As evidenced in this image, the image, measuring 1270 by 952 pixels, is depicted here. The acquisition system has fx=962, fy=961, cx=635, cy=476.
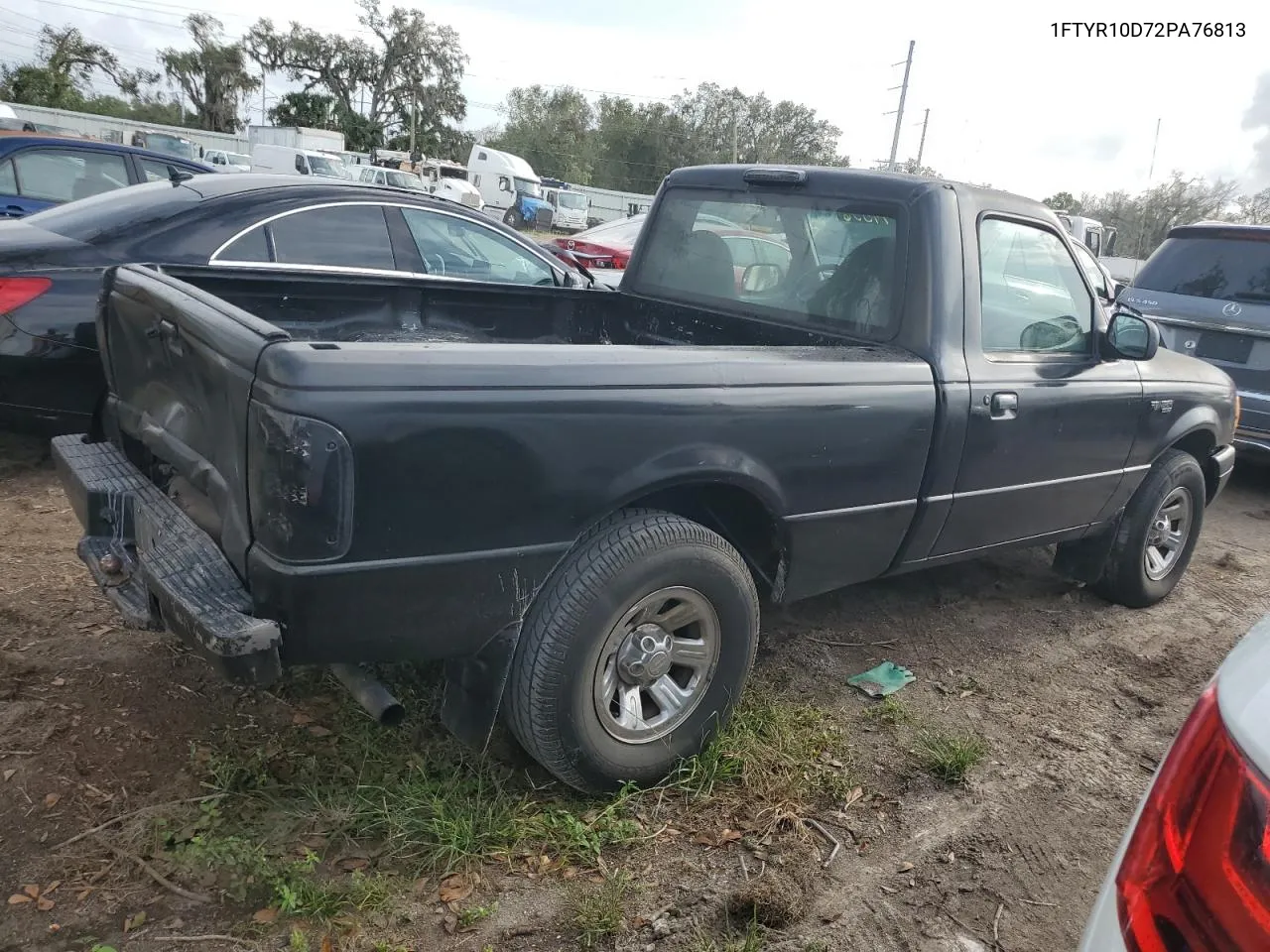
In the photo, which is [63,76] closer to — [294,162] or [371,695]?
[294,162]

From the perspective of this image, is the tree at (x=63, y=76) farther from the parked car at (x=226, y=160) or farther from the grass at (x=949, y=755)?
the grass at (x=949, y=755)

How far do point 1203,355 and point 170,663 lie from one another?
685 cm

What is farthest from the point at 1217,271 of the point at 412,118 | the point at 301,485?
the point at 412,118

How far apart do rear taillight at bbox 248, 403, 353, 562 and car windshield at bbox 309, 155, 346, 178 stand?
2978 centimetres

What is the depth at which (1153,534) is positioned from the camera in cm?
472

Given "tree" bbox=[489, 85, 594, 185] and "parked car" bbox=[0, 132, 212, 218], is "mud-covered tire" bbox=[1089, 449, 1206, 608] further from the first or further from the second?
"tree" bbox=[489, 85, 594, 185]

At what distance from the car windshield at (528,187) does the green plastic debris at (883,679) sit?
41.1 metres

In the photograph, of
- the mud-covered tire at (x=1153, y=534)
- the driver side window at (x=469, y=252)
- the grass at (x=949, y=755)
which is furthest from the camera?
the driver side window at (x=469, y=252)

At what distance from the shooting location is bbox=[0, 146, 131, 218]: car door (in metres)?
8.29

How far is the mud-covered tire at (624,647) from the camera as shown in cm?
256

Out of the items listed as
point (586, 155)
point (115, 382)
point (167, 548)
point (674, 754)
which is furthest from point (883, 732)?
point (586, 155)

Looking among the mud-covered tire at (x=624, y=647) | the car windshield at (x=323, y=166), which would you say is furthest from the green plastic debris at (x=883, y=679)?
the car windshield at (x=323, y=166)

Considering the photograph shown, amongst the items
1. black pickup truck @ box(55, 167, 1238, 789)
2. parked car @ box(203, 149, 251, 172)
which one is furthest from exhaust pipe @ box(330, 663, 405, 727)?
parked car @ box(203, 149, 251, 172)

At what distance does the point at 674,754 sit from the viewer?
2.95 metres
